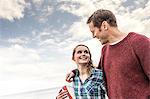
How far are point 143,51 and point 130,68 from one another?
78mm

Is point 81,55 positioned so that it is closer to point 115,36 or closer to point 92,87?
point 92,87

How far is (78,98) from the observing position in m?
1.49

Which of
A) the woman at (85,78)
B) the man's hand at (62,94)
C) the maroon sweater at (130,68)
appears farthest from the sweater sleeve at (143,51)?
the man's hand at (62,94)

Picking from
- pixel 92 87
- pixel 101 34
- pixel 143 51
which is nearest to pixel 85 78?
pixel 92 87

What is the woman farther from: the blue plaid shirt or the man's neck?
the man's neck

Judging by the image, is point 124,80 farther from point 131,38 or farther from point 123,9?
point 123,9

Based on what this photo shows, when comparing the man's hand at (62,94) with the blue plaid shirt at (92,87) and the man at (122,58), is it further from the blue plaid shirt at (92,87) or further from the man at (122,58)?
the man at (122,58)

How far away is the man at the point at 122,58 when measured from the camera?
1148 mm

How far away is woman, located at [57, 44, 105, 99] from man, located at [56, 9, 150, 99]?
0.12 meters

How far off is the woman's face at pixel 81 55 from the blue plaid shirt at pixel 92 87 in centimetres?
6

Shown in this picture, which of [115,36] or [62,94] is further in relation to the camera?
[62,94]

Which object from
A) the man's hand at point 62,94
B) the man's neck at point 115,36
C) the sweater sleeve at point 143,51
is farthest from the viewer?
the man's hand at point 62,94

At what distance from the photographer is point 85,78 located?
1.51 metres

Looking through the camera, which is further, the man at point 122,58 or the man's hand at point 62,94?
the man's hand at point 62,94
